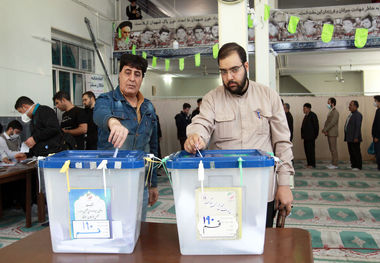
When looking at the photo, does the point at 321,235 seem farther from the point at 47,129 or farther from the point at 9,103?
the point at 9,103

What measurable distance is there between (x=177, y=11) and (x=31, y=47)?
660 cm

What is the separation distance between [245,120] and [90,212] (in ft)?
3.01

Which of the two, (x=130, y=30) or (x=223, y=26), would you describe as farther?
(x=130, y=30)

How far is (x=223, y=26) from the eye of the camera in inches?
94.9

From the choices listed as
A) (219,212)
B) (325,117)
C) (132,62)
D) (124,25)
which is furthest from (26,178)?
(325,117)

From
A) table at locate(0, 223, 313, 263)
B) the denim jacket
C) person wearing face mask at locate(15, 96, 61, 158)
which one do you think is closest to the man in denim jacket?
the denim jacket

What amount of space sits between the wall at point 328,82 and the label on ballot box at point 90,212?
1779cm

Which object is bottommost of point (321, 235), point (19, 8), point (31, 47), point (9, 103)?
point (321, 235)

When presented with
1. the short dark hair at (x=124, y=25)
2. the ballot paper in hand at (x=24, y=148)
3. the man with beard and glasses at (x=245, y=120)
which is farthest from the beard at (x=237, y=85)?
the short dark hair at (x=124, y=25)

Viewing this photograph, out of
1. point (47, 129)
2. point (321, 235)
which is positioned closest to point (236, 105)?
point (321, 235)

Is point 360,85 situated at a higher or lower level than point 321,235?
higher

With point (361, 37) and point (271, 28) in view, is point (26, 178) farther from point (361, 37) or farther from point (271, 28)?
point (361, 37)

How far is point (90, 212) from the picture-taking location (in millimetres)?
1013

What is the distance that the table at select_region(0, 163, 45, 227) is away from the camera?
3.57 meters
